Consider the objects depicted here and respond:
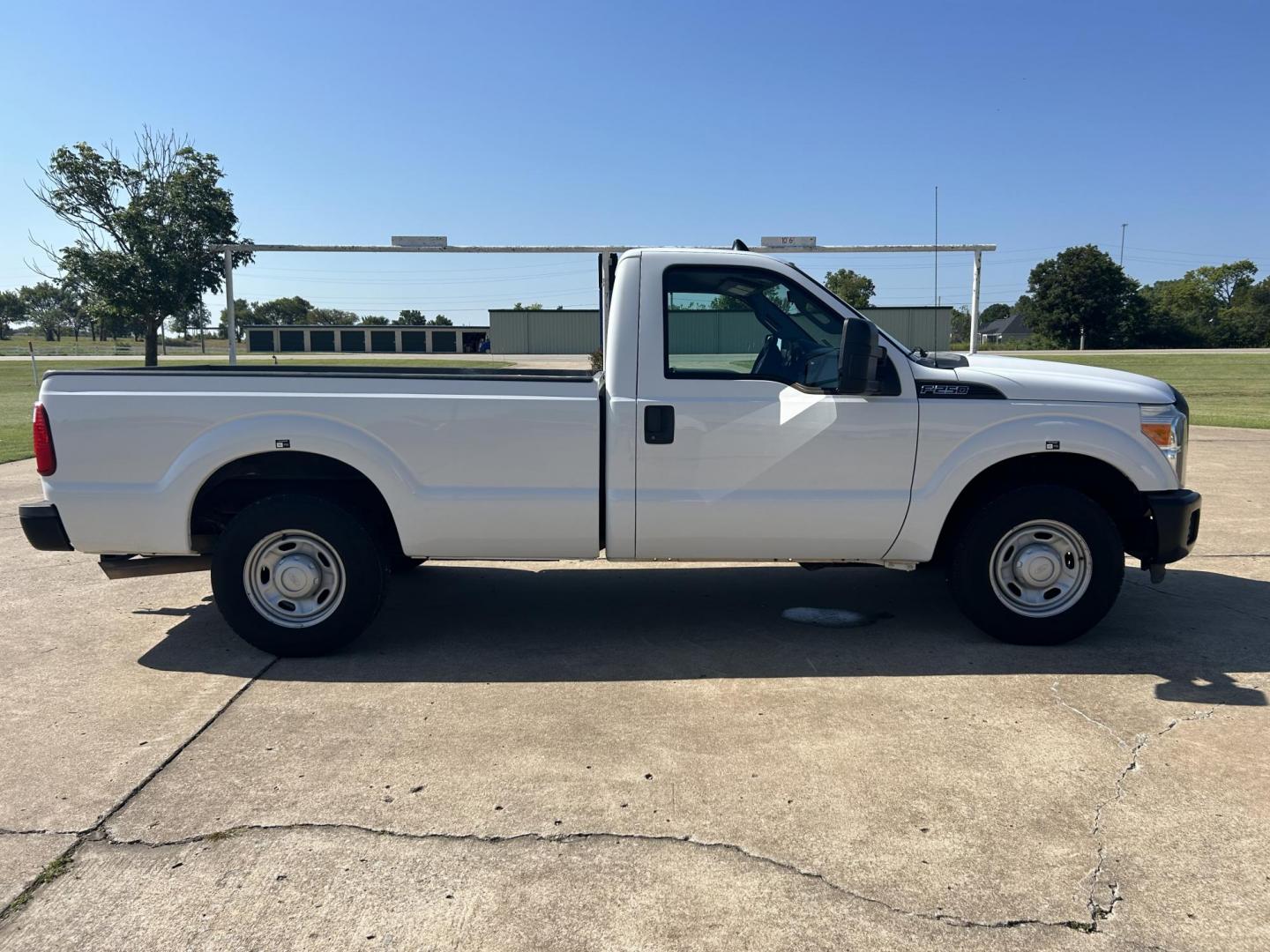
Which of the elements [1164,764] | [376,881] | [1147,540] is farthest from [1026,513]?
[376,881]

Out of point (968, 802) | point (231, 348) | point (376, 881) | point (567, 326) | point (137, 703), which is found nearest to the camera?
point (376, 881)

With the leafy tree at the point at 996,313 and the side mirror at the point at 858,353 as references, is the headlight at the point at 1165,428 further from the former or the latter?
the leafy tree at the point at 996,313

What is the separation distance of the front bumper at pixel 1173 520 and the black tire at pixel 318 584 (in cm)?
403

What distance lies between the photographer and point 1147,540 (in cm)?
481

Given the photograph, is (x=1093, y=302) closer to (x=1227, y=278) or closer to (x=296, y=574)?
(x=1227, y=278)

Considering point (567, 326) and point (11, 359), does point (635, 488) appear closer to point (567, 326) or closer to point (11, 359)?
point (567, 326)

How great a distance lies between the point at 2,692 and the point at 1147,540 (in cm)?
585

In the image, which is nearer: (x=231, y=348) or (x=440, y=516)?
(x=440, y=516)

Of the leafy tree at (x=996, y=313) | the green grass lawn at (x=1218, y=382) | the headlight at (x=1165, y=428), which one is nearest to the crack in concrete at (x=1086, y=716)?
the headlight at (x=1165, y=428)

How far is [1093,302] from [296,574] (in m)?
83.2

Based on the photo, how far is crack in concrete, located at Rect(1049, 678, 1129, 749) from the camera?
12.2 feet

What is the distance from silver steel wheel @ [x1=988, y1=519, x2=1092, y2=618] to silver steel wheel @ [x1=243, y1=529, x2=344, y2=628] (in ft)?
11.4

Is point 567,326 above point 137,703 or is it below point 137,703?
above

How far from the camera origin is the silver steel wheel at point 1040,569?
471 cm
